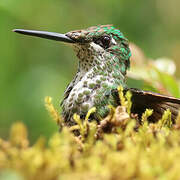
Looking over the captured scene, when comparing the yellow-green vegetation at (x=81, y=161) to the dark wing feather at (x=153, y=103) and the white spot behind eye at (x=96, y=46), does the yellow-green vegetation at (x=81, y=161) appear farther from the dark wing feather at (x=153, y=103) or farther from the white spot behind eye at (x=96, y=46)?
the white spot behind eye at (x=96, y=46)

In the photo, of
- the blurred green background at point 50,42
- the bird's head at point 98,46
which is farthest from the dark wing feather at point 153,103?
the blurred green background at point 50,42

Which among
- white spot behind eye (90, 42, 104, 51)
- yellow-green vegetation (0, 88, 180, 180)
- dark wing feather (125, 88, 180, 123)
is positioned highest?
white spot behind eye (90, 42, 104, 51)

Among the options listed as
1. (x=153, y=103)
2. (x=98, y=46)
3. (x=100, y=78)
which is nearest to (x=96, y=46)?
(x=98, y=46)

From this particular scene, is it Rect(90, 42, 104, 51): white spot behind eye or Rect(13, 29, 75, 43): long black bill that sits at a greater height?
Rect(13, 29, 75, 43): long black bill

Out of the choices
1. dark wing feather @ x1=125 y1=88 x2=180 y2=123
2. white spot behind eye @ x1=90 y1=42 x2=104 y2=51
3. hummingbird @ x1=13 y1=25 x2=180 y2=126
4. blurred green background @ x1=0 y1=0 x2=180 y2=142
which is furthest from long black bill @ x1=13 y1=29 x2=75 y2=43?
blurred green background @ x1=0 y1=0 x2=180 y2=142

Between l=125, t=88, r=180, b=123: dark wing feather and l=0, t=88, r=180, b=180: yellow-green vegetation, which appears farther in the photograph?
l=125, t=88, r=180, b=123: dark wing feather

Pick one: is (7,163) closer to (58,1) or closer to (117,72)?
(117,72)

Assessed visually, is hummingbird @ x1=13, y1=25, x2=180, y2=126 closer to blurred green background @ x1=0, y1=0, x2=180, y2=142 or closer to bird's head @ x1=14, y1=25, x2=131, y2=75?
bird's head @ x1=14, y1=25, x2=131, y2=75
